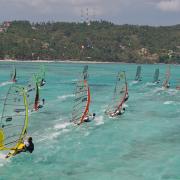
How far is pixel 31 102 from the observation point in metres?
88.9

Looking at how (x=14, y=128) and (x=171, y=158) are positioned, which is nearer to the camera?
(x=171, y=158)

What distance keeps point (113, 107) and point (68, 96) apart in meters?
23.5

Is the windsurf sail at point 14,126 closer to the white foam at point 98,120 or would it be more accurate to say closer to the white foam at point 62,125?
the white foam at point 62,125

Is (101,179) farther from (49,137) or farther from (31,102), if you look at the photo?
(31,102)

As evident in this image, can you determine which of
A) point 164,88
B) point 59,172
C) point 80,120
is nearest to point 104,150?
point 59,172

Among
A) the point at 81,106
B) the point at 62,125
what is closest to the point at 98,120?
the point at 62,125

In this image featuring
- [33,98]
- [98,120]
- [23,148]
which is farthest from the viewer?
[33,98]

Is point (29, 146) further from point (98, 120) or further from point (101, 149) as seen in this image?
point (98, 120)

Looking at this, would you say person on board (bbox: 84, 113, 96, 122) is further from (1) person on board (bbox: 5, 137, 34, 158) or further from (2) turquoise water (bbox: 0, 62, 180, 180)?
(1) person on board (bbox: 5, 137, 34, 158)

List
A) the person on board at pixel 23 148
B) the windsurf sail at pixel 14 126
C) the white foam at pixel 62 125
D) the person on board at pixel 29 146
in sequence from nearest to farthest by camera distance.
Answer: the windsurf sail at pixel 14 126
the person on board at pixel 23 148
the person on board at pixel 29 146
the white foam at pixel 62 125

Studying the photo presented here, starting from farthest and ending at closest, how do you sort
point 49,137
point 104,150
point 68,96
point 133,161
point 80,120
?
point 68,96
point 80,120
point 49,137
point 104,150
point 133,161

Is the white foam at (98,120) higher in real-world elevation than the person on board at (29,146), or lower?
lower

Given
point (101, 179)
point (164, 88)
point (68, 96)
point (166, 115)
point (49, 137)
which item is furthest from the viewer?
point (164, 88)

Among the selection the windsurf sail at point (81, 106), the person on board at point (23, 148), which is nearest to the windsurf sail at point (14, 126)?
the person on board at point (23, 148)
